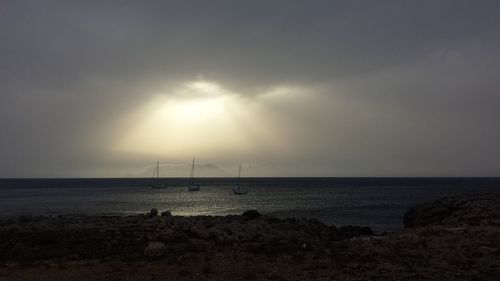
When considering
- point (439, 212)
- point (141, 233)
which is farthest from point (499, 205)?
point (141, 233)

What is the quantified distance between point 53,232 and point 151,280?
11062 millimetres

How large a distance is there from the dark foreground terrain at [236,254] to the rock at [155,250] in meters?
0.04

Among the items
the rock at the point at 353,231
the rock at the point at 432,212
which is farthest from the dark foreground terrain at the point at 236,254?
the rock at the point at 353,231

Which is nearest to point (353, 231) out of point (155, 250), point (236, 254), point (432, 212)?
point (432, 212)

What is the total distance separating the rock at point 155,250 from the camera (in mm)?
18984

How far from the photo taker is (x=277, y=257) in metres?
18.2

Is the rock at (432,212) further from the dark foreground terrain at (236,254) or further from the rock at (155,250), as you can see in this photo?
the rock at (155,250)

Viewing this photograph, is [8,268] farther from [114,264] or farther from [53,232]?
[53,232]

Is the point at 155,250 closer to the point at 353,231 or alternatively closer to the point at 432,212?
the point at 353,231

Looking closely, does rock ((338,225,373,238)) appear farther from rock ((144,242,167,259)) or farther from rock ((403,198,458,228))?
rock ((144,242,167,259))

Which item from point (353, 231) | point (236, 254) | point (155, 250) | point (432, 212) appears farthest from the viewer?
point (353, 231)

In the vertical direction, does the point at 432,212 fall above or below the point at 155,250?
above

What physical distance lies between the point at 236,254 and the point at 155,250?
3.11m

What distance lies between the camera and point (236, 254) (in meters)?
19.0
